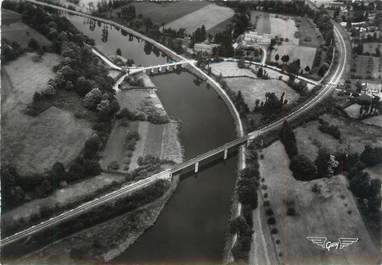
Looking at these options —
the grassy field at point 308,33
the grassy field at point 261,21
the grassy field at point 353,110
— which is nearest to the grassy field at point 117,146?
the grassy field at point 353,110

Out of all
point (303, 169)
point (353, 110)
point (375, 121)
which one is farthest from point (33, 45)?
point (375, 121)

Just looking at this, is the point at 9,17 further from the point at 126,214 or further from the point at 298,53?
the point at 126,214

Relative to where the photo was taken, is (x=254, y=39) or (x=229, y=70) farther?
(x=254, y=39)

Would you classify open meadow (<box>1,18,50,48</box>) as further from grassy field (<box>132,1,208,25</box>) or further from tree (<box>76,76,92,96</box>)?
grassy field (<box>132,1,208,25</box>)

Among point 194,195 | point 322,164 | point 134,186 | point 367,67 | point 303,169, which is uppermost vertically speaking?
point 367,67

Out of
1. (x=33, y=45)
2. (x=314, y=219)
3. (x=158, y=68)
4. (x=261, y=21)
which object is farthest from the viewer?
(x=261, y=21)

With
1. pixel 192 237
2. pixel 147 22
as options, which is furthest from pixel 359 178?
pixel 147 22

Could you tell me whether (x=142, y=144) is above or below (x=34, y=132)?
below
